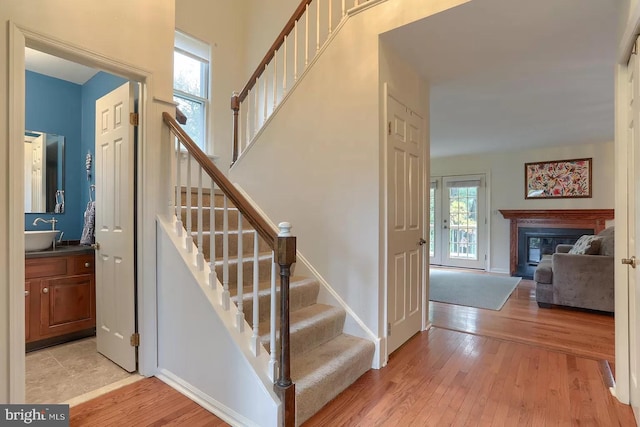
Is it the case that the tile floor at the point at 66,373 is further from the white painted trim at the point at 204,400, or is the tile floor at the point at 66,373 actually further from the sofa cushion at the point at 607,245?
the sofa cushion at the point at 607,245

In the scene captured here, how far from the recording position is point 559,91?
3.47 m

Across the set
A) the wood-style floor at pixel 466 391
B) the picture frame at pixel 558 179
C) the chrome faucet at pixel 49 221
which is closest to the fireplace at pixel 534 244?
the picture frame at pixel 558 179

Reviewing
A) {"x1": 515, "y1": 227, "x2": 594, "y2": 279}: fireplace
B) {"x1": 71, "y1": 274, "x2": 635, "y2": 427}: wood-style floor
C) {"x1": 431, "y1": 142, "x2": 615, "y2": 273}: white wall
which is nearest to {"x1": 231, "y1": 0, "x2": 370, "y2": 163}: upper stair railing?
{"x1": 71, "y1": 274, "x2": 635, "y2": 427}: wood-style floor

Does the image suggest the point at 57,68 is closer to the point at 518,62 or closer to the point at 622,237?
the point at 518,62

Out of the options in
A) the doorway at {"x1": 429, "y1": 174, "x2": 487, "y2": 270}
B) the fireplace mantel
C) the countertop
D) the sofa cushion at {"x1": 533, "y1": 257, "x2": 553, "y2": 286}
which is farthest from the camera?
the doorway at {"x1": 429, "y1": 174, "x2": 487, "y2": 270}

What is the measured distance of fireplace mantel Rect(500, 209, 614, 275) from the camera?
223 inches

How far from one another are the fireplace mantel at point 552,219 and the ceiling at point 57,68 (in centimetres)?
674

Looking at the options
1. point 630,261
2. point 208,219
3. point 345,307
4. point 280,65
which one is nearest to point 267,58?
point 280,65

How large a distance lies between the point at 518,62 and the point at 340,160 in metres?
1.73

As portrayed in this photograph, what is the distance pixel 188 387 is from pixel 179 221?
102 cm

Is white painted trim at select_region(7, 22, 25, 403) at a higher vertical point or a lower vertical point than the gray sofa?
higher

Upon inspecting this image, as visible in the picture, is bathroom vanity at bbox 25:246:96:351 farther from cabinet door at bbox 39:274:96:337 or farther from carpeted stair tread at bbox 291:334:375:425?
carpeted stair tread at bbox 291:334:375:425

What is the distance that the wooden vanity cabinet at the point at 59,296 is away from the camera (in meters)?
2.74

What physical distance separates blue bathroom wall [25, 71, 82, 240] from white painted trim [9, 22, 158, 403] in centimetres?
194
